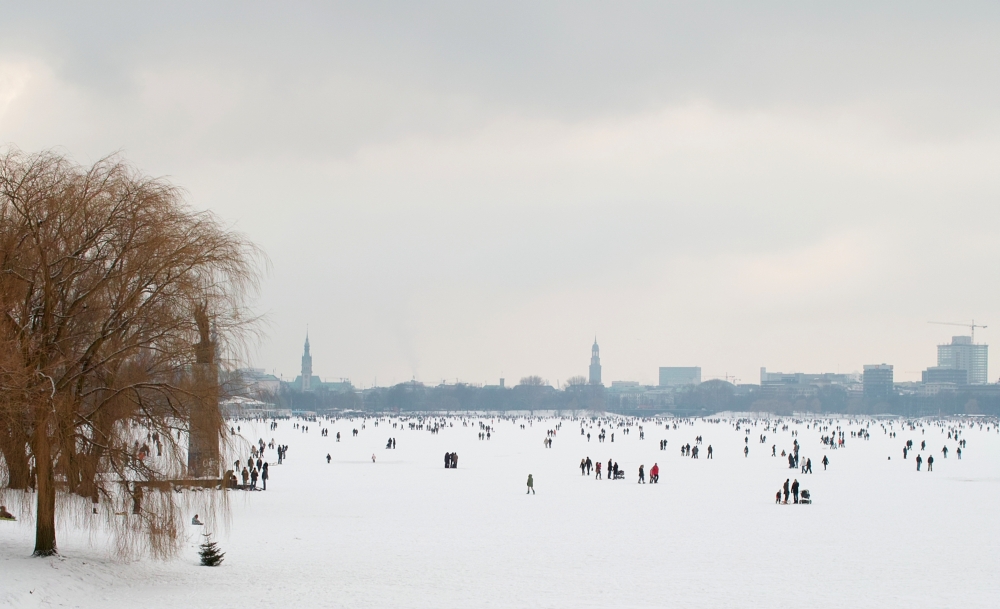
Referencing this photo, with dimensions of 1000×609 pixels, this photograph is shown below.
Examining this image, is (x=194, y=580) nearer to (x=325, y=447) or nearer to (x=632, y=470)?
(x=632, y=470)

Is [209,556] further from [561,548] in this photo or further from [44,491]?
[561,548]

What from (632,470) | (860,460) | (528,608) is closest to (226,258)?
(528,608)

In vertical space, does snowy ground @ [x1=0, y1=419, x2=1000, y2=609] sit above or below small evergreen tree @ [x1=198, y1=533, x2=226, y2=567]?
below

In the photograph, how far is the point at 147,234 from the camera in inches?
715

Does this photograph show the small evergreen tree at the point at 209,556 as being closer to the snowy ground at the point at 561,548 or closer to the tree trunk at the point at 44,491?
the snowy ground at the point at 561,548

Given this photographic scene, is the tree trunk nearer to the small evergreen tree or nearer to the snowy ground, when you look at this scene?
the snowy ground

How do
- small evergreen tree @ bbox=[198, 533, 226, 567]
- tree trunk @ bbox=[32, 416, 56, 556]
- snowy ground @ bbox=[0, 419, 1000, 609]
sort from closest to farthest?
tree trunk @ bbox=[32, 416, 56, 556] < snowy ground @ bbox=[0, 419, 1000, 609] < small evergreen tree @ bbox=[198, 533, 226, 567]

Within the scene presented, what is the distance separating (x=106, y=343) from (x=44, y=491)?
270 centimetres

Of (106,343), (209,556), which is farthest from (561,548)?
(106,343)

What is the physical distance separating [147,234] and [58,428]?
369 cm

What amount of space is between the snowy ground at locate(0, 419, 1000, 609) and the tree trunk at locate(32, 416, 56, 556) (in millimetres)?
391

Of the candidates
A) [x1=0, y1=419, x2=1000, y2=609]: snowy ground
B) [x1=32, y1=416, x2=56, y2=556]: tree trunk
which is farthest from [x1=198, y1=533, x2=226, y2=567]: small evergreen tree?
[x1=32, y1=416, x2=56, y2=556]: tree trunk

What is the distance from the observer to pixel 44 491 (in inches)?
687

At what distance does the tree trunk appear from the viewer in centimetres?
1680
